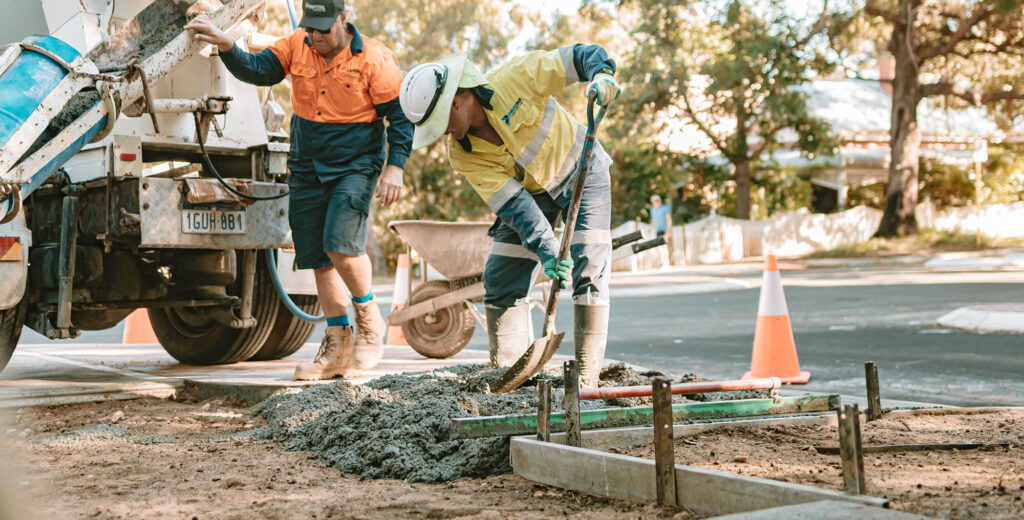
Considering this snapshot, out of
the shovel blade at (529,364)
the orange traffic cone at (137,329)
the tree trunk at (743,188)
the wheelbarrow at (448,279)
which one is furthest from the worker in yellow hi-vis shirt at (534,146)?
the tree trunk at (743,188)

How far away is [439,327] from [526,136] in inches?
118

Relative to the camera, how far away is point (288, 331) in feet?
21.6

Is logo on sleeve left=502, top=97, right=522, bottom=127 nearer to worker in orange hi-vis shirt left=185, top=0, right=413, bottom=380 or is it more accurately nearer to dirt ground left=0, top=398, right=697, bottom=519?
worker in orange hi-vis shirt left=185, top=0, right=413, bottom=380

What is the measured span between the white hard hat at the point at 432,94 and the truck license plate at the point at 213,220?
1.54m

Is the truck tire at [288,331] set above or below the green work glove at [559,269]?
below

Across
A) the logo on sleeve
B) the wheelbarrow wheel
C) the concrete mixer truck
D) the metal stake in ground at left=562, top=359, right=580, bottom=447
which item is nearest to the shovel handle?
the logo on sleeve

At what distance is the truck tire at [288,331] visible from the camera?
20.7 ft

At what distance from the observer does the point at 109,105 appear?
4719mm

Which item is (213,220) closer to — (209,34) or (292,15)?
(209,34)

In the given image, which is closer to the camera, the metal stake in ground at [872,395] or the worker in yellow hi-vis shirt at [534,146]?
the metal stake in ground at [872,395]

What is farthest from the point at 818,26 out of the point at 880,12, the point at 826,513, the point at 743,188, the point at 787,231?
the point at 826,513

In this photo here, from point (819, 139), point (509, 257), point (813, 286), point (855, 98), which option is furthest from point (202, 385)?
point (855, 98)

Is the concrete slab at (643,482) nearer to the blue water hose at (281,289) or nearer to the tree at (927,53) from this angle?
the blue water hose at (281,289)

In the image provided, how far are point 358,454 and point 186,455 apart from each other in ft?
2.45
